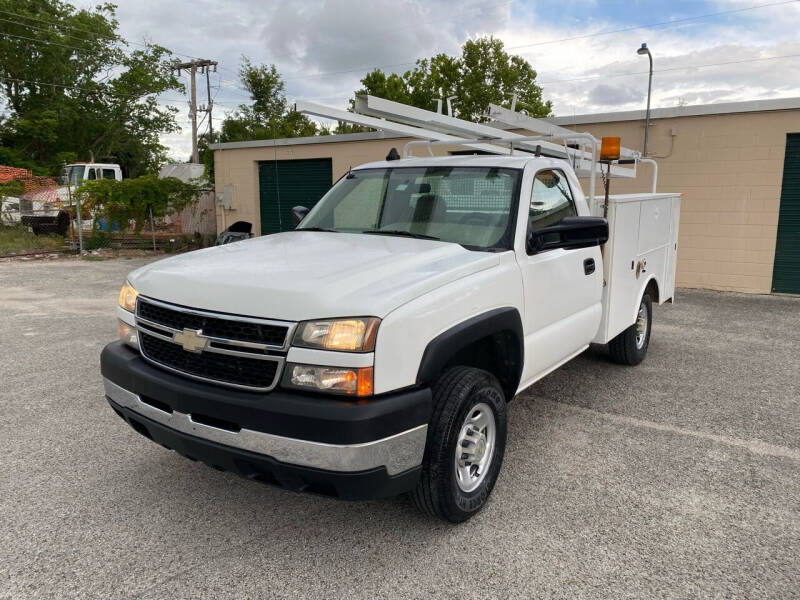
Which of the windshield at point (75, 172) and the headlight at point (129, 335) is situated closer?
the headlight at point (129, 335)

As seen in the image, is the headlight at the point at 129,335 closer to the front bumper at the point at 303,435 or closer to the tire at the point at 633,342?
the front bumper at the point at 303,435

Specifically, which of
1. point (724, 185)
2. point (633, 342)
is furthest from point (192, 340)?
point (724, 185)

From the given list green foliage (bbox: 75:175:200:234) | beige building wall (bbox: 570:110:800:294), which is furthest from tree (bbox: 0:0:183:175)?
beige building wall (bbox: 570:110:800:294)

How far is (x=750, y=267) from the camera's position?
1073cm

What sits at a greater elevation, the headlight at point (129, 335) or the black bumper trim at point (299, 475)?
the headlight at point (129, 335)

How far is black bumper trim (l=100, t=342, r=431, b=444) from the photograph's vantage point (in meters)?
2.33

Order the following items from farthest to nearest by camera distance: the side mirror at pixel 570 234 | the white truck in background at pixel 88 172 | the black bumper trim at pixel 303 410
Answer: the white truck in background at pixel 88 172, the side mirror at pixel 570 234, the black bumper trim at pixel 303 410

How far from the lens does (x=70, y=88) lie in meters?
34.6

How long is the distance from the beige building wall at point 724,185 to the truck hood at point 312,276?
9.47 meters

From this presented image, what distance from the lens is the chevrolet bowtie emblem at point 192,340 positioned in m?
2.62

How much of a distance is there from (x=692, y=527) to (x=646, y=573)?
0.54m

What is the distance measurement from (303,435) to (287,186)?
584 inches

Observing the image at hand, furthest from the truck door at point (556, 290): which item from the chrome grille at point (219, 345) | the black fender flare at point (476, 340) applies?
the chrome grille at point (219, 345)

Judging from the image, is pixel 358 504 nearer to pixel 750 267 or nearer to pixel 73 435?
pixel 73 435
